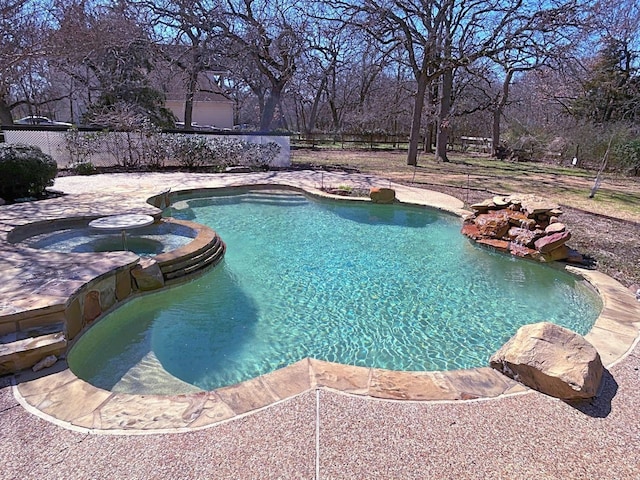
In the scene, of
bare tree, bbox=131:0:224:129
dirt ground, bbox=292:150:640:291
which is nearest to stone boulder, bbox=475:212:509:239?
dirt ground, bbox=292:150:640:291

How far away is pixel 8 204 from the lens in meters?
6.54

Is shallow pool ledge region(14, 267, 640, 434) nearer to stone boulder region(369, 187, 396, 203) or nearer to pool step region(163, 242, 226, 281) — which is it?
pool step region(163, 242, 226, 281)

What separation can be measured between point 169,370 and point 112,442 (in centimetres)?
107

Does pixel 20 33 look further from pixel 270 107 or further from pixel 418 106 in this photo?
Result: pixel 418 106

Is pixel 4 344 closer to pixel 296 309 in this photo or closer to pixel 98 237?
pixel 296 309

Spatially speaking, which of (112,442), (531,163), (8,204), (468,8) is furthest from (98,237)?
(531,163)

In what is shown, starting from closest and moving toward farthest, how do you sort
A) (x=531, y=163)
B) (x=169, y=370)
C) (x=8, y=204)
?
(x=169, y=370), (x=8, y=204), (x=531, y=163)

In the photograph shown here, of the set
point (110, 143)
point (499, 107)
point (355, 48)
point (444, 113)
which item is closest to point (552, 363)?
point (110, 143)

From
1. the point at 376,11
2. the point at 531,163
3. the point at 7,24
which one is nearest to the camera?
the point at 7,24

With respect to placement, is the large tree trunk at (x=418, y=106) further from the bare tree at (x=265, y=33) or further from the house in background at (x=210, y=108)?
the house in background at (x=210, y=108)

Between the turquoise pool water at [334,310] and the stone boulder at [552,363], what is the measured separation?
61 centimetres

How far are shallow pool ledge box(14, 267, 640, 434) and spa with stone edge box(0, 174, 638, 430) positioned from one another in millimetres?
11

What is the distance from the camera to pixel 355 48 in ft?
44.7

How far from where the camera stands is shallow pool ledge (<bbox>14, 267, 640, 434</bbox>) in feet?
6.62
